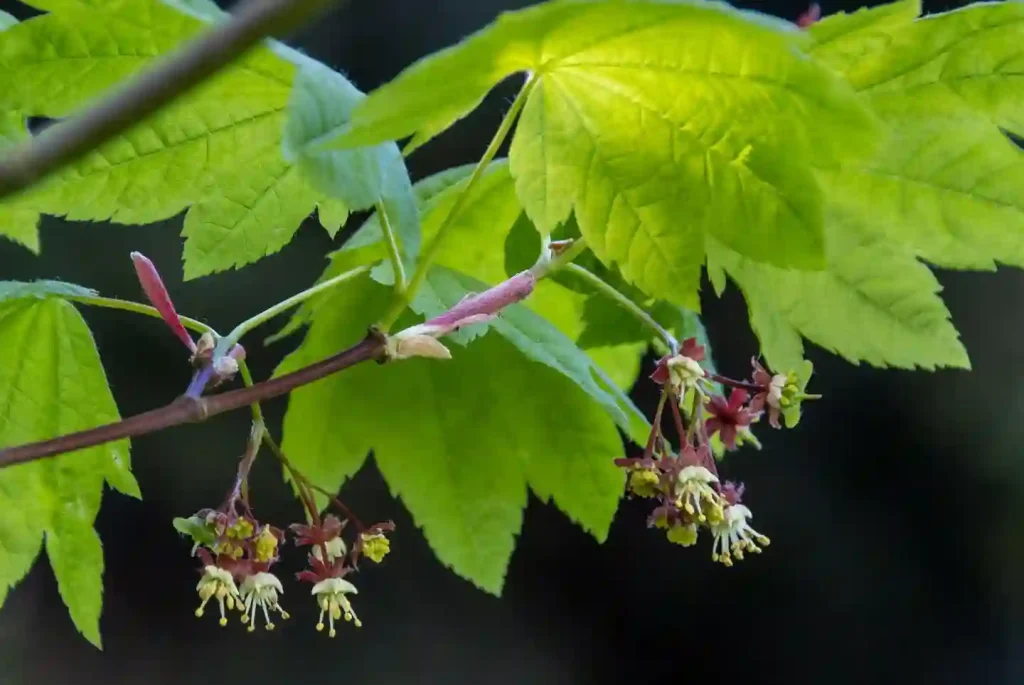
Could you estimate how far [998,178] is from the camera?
1.52ft

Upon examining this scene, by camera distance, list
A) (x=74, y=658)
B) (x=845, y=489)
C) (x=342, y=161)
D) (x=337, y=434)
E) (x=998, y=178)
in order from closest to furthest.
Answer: (x=342, y=161)
(x=998, y=178)
(x=337, y=434)
(x=74, y=658)
(x=845, y=489)

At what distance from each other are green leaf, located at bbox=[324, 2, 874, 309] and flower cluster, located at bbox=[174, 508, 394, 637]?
197 millimetres

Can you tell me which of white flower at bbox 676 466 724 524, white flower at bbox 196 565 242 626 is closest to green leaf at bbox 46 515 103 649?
white flower at bbox 196 565 242 626

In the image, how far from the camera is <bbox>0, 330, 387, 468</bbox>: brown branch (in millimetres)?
316

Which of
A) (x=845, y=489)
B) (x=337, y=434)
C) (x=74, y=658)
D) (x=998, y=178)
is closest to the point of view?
(x=998, y=178)

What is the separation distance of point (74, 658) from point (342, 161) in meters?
1.03

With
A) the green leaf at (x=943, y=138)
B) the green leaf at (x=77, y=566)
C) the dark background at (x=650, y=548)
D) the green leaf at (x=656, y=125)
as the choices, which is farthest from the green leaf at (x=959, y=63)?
the dark background at (x=650, y=548)

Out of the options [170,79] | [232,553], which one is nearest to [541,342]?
[232,553]

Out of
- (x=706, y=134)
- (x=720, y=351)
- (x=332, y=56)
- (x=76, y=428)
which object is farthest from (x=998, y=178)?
(x=332, y=56)

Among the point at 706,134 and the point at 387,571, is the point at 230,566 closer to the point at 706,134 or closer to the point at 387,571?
the point at 706,134

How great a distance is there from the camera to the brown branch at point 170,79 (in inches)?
6.2

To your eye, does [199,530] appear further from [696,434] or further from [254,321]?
[696,434]

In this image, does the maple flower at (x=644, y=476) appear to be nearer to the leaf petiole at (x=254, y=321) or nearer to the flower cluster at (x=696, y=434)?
the flower cluster at (x=696, y=434)

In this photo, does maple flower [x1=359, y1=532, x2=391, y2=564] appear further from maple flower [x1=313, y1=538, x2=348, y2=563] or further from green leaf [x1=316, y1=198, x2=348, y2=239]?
green leaf [x1=316, y1=198, x2=348, y2=239]
